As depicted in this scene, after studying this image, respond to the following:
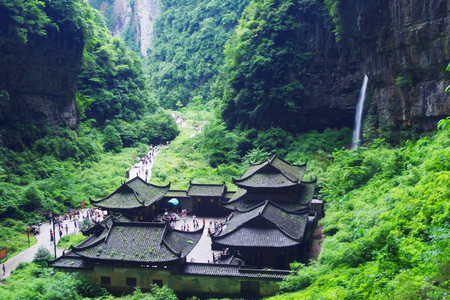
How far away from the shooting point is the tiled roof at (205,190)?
38.3 m

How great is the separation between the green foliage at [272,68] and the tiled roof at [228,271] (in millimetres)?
36167

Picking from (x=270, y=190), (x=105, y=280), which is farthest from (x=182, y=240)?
(x=270, y=190)

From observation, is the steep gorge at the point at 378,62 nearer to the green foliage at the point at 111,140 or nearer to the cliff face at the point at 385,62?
the cliff face at the point at 385,62

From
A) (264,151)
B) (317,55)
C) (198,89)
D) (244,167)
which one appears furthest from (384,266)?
(198,89)

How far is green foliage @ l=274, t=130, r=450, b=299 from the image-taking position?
1177 centimetres

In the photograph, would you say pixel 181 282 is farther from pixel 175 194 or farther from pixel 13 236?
pixel 175 194

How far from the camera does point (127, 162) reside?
56.2 m


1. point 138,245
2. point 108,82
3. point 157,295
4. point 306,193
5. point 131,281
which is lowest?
point 157,295

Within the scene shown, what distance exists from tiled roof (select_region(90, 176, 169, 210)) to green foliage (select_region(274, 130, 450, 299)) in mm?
15210

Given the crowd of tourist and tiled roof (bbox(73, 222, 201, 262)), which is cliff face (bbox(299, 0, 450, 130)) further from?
the crowd of tourist

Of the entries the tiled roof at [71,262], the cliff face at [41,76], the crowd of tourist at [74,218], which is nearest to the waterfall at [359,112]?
the crowd of tourist at [74,218]

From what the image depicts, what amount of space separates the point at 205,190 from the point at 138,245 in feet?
54.9

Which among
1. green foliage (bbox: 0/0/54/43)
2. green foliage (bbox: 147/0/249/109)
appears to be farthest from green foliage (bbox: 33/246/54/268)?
green foliage (bbox: 147/0/249/109)

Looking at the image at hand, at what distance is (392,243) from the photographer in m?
A: 14.7
